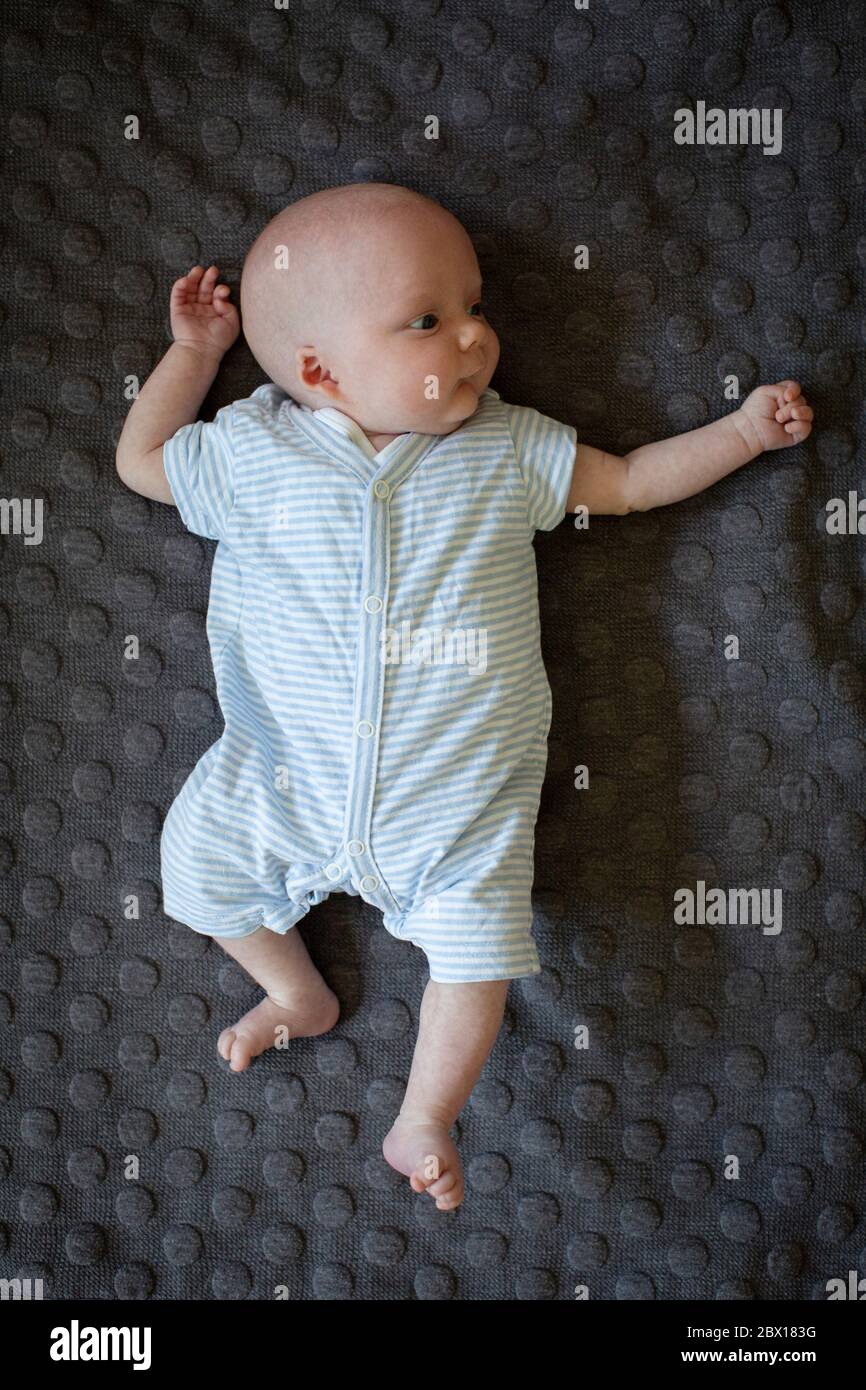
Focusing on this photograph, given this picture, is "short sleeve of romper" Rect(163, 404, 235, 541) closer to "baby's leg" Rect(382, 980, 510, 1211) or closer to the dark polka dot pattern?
the dark polka dot pattern

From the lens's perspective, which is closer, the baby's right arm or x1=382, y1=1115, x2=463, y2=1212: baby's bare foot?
x1=382, y1=1115, x2=463, y2=1212: baby's bare foot

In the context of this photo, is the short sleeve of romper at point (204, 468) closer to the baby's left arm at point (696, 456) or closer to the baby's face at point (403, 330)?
the baby's face at point (403, 330)

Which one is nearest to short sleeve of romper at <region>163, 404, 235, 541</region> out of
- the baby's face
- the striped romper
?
the striped romper

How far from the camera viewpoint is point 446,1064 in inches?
45.5

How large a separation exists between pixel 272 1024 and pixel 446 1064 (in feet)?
0.71

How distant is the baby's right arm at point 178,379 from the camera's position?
1235 mm

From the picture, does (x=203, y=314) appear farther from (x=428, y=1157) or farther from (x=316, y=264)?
(x=428, y=1157)

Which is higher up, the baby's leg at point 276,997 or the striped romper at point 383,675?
the striped romper at point 383,675

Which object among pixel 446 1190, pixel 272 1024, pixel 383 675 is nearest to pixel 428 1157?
pixel 446 1190

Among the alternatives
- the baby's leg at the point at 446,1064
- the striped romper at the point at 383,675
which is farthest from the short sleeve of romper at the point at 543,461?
the baby's leg at the point at 446,1064

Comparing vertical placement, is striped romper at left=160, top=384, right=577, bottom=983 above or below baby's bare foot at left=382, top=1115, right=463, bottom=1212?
above

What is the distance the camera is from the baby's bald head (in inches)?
43.8

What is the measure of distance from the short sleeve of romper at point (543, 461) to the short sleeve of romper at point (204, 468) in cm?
30

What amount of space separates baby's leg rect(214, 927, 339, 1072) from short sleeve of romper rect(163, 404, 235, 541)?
446mm
